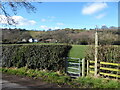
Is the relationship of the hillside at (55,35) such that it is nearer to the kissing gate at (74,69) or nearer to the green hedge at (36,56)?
the green hedge at (36,56)

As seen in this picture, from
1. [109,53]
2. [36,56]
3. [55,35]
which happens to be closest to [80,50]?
[36,56]

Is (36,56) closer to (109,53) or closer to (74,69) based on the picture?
(74,69)

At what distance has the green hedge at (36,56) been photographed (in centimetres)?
843

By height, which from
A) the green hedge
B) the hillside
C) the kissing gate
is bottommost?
A: the kissing gate

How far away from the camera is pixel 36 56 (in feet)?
30.3

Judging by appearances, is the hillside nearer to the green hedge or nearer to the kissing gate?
the green hedge

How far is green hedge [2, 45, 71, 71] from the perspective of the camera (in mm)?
8430

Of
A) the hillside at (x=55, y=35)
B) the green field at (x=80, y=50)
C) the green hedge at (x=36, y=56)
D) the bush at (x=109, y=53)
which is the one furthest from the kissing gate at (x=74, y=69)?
the hillside at (x=55, y=35)

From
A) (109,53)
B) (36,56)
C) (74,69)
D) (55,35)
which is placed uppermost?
(55,35)

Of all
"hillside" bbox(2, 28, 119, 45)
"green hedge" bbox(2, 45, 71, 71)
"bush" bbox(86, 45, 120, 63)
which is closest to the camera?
"bush" bbox(86, 45, 120, 63)

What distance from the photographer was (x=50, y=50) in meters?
8.73

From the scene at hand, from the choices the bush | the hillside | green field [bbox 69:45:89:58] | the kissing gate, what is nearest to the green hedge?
the kissing gate

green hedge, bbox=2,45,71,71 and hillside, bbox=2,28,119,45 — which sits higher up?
hillside, bbox=2,28,119,45

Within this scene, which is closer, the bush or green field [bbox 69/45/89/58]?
the bush
